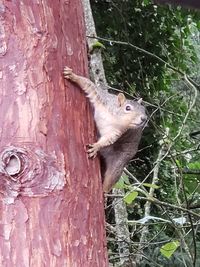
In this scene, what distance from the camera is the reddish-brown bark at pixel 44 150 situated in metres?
1.08

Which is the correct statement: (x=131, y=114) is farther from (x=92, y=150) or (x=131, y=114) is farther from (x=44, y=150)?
(x=44, y=150)

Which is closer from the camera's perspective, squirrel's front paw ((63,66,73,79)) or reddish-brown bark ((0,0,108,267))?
reddish-brown bark ((0,0,108,267))

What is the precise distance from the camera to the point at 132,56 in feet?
12.8

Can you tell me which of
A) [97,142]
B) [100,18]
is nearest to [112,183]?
[97,142]

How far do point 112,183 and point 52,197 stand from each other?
1.33 feet

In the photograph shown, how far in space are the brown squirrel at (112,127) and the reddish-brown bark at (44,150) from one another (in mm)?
39

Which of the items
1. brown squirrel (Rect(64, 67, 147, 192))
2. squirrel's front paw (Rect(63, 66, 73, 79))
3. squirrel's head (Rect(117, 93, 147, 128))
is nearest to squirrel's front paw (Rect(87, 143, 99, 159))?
brown squirrel (Rect(64, 67, 147, 192))

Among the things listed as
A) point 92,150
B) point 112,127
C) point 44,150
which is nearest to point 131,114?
point 112,127

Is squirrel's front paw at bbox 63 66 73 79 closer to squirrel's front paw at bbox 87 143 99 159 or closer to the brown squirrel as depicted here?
the brown squirrel

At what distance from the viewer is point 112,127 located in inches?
56.8

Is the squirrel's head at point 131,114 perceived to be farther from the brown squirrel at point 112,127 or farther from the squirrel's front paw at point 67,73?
the squirrel's front paw at point 67,73

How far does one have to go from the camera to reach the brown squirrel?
1.28m

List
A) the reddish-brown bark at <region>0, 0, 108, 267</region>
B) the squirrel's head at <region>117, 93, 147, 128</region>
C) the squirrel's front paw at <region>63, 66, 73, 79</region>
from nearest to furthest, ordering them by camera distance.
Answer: the reddish-brown bark at <region>0, 0, 108, 267</region> < the squirrel's front paw at <region>63, 66, 73, 79</region> < the squirrel's head at <region>117, 93, 147, 128</region>

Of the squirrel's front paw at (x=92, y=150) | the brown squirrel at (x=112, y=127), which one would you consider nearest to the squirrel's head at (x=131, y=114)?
the brown squirrel at (x=112, y=127)
